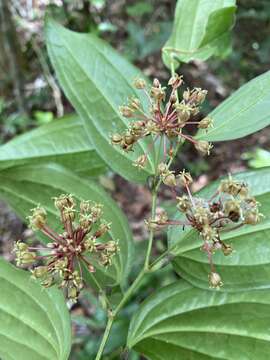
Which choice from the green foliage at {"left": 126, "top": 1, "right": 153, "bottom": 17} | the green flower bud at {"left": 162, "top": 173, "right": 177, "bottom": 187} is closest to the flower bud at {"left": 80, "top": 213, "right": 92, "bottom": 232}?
the green flower bud at {"left": 162, "top": 173, "right": 177, "bottom": 187}

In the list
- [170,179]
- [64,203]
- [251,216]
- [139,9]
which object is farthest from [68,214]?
[139,9]

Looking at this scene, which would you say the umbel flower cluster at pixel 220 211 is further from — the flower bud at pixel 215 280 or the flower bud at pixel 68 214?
the flower bud at pixel 68 214

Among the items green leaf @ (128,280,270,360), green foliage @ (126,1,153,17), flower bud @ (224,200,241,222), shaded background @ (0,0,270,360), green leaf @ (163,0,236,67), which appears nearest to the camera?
flower bud @ (224,200,241,222)

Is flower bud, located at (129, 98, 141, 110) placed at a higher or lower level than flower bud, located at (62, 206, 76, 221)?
higher

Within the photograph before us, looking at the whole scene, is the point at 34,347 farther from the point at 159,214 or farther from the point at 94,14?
the point at 94,14

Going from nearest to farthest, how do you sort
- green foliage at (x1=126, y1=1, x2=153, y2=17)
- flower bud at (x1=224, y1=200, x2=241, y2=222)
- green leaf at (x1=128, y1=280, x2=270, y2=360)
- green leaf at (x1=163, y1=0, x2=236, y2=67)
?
1. flower bud at (x1=224, y1=200, x2=241, y2=222)
2. green leaf at (x1=128, y1=280, x2=270, y2=360)
3. green leaf at (x1=163, y1=0, x2=236, y2=67)
4. green foliage at (x1=126, y1=1, x2=153, y2=17)

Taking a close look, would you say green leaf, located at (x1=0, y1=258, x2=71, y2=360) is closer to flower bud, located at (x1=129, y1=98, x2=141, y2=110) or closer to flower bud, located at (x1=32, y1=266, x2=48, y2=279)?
flower bud, located at (x1=32, y1=266, x2=48, y2=279)

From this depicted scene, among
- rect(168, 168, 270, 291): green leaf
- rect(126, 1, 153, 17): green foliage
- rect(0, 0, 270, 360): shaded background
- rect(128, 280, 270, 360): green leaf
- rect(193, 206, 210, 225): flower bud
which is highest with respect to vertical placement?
rect(193, 206, 210, 225): flower bud

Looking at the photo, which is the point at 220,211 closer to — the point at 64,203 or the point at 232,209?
the point at 232,209
